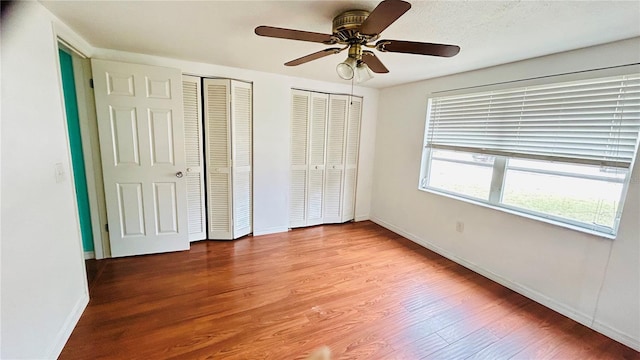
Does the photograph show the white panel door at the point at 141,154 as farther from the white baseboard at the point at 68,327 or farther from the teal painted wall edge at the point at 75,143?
the white baseboard at the point at 68,327

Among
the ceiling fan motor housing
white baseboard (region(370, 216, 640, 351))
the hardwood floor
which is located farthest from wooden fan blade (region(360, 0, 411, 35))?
white baseboard (region(370, 216, 640, 351))

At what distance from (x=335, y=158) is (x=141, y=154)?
2.43 meters

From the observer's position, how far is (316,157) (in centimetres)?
378

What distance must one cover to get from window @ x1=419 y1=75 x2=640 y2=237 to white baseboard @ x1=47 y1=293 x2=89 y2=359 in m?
3.62

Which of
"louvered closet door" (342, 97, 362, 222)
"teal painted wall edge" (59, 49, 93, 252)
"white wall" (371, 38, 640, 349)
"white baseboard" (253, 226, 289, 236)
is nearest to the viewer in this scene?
"white wall" (371, 38, 640, 349)

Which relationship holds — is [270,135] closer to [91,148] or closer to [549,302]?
[91,148]

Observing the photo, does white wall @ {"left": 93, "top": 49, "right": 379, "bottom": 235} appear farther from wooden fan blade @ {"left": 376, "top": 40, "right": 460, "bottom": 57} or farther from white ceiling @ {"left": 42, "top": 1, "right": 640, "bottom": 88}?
wooden fan blade @ {"left": 376, "top": 40, "right": 460, "bottom": 57}

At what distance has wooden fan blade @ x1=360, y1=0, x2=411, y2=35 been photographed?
1.02m

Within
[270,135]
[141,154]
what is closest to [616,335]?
[270,135]

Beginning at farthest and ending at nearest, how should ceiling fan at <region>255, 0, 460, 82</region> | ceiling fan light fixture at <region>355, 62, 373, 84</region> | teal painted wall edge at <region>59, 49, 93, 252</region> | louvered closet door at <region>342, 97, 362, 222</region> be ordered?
louvered closet door at <region>342, 97, 362, 222</region>, teal painted wall edge at <region>59, 49, 93, 252</region>, ceiling fan light fixture at <region>355, 62, 373, 84</region>, ceiling fan at <region>255, 0, 460, 82</region>

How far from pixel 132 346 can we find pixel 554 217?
11.0ft

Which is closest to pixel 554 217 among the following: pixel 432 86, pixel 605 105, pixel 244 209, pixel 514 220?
pixel 514 220

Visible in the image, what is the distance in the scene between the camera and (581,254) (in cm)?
201

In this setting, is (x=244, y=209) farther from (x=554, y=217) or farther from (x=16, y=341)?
(x=554, y=217)
